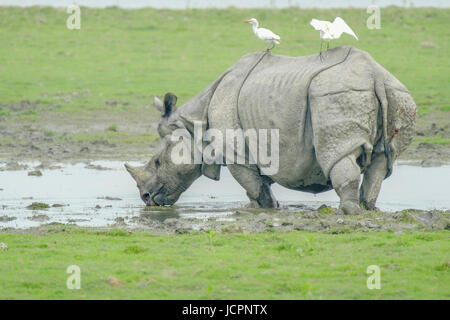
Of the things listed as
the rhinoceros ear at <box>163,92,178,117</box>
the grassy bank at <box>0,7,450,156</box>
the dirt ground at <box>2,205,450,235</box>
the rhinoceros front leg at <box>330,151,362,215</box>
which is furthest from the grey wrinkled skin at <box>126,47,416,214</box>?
the grassy bank at <box>0,7,450,156</box>

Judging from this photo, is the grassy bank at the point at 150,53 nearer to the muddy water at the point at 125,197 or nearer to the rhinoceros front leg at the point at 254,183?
the muddy water at the point at 125,197

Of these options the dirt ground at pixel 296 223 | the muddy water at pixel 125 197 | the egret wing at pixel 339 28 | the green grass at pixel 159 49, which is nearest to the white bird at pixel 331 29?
the egret wing at pixel 339 28

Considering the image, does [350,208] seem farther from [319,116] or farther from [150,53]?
[150,53]

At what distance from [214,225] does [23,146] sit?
28.4 ft

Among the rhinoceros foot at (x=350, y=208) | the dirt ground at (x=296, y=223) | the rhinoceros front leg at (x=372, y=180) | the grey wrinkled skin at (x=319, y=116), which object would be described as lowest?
the dirt ground at (x=296, y=223)

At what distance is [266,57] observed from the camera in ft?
38.0

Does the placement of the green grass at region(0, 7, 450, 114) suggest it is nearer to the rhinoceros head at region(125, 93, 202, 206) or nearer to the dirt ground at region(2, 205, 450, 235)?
the rhinoceros head at region(125, 93, 202, 206)

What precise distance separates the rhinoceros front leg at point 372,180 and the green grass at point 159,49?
10.7 meters

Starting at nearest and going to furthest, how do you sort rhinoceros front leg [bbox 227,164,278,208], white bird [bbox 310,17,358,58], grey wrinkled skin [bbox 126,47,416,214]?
grey wrinkled skin [bbox 126,47,416,214] < white bird [bbox 310,17,358,58] < rhinoceros front leg [bbox 227,164,278,208]

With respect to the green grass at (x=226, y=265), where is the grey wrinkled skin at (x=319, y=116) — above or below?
above

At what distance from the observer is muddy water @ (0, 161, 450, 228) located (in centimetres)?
1129

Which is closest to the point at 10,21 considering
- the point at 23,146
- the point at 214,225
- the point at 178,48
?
the point at 178,48

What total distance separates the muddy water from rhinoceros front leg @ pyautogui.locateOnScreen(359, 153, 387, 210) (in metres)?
0.82

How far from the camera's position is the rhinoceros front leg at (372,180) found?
10633mm
